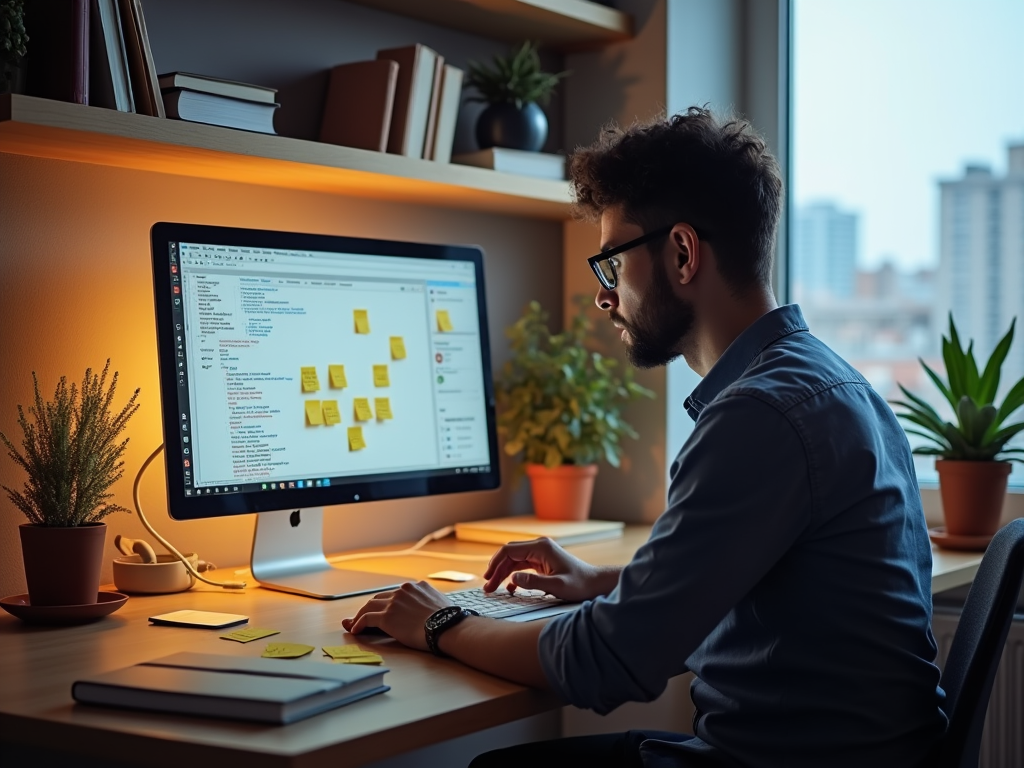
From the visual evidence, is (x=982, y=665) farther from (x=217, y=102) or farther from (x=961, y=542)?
(x=217, y=102)

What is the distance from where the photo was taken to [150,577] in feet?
5.76

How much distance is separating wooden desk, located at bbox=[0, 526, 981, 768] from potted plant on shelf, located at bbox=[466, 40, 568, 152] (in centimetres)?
101

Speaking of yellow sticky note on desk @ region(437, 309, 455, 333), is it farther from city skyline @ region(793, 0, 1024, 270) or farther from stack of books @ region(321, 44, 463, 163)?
city skyline @ region(793, 0, 1024, 270)

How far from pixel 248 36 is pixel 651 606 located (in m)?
1.32

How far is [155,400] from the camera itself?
1.92 meters

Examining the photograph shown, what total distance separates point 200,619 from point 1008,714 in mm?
1629

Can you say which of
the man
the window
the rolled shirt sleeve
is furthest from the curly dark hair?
the window

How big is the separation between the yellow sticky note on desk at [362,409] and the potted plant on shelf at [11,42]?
0.67 metres

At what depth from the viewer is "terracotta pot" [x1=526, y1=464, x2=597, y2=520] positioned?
240cm

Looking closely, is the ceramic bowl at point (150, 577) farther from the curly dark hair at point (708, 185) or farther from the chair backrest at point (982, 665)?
the chair backrest at point (982, 665)

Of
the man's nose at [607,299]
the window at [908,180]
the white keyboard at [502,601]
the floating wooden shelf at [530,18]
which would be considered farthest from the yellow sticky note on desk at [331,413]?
the window at [908,180]

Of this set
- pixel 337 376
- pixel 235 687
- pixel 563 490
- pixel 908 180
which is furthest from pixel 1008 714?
pixel 235 687

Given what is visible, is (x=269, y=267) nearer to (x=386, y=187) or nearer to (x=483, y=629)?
(x=386, y=187)

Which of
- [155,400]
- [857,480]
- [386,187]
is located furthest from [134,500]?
[857,480]
